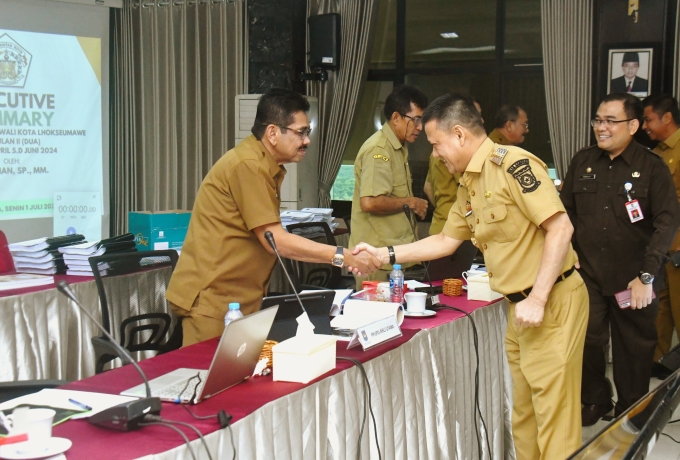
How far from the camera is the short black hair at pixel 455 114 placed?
254 cm

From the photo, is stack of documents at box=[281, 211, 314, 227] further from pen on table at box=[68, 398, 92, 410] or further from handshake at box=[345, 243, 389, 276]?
pen on table at box=[68, 398, 92, 410]

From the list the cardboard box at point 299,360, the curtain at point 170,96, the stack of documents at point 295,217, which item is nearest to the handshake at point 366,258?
the cardboard box at point 299,360

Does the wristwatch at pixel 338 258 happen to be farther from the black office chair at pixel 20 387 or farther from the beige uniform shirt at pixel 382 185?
the black office chair at pixel 20 387

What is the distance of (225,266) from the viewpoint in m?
2.76

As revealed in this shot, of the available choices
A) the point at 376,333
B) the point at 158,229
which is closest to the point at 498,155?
the point at 376,333

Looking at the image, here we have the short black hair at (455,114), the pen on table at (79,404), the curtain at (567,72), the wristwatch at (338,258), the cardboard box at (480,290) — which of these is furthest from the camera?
the curtain at (567,72)

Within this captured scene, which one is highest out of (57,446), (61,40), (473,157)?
(61,40)

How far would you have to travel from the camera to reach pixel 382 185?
151 inches

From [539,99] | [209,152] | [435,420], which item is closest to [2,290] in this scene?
[435,420]

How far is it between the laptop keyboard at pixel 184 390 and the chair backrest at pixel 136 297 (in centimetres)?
112

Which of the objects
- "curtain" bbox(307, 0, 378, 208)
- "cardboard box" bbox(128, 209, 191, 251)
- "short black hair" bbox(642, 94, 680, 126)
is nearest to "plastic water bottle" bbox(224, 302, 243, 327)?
"cardboard box" bbox(128, 209, 191, 251)

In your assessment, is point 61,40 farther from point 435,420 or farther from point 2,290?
point 435,420

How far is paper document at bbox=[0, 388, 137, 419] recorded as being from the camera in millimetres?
1887

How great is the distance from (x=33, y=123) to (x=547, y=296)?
188 inches
